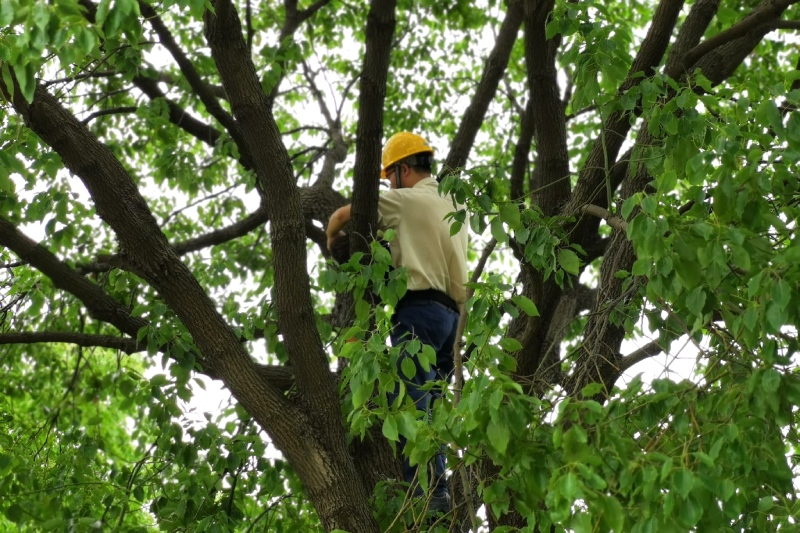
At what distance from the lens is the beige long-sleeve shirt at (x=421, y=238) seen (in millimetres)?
4145

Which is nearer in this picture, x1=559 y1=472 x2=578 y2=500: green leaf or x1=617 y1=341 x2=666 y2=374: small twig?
x1=559 y1=472 x2=578 y2=500: green leaf

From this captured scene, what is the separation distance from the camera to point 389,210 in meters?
4.17

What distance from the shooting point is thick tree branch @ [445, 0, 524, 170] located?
5777 millimetres

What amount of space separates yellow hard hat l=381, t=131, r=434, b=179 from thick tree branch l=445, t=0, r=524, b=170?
88 cm

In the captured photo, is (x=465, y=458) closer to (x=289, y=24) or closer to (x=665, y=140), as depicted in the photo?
(x=665, y=140)

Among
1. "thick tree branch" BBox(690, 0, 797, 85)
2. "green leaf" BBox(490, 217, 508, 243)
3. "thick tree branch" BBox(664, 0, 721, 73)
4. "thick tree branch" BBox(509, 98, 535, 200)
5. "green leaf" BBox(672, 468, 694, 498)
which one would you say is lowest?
"green leaf" BBox(672, 468, 694, 498)

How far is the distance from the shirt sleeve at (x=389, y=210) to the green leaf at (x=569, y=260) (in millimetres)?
1242

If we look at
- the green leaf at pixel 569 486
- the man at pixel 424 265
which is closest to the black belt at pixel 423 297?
the man at pixel 424 265

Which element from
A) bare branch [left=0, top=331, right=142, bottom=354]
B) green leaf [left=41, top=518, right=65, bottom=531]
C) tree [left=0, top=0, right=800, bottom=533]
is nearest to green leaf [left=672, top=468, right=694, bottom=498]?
tree [left=0, top=0, right=800, bottom=533]

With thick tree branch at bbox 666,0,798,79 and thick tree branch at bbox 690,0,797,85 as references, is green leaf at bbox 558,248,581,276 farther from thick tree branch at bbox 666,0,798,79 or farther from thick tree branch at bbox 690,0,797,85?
thick tree branch at bbox 690,0,797,85

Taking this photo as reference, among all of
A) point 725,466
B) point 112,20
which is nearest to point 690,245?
point 725,466

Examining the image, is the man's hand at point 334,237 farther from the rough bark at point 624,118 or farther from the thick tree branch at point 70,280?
the rough bark at point 624,118

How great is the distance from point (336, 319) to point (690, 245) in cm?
291

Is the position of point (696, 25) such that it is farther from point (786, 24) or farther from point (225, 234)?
point (225, 234)
